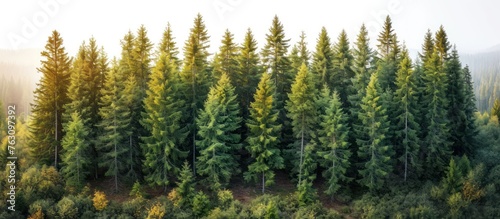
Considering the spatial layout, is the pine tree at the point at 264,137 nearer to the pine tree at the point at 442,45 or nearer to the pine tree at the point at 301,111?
the pine tree at the point at 301,111

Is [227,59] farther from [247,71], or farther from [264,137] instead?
[264,137]

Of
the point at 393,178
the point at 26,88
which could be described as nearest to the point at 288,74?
the point at 393,178

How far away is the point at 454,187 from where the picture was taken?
36094 mm

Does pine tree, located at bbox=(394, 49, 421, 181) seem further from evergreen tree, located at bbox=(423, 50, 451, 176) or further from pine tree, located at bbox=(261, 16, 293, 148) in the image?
pine tree, located at bbox=(261, 16, 293, 148)

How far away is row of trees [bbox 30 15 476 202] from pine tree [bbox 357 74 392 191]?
11cm

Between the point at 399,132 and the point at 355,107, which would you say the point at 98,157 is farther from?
the point at 399,132

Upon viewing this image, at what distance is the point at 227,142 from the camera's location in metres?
37.2

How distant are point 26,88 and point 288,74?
6515 centimetres

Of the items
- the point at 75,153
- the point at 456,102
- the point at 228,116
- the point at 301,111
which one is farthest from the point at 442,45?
the point at 75,153

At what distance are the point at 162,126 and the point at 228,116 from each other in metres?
5.93

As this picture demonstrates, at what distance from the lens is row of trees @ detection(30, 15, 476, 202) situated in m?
36.0

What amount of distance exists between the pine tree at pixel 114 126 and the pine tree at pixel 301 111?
49.6 ft

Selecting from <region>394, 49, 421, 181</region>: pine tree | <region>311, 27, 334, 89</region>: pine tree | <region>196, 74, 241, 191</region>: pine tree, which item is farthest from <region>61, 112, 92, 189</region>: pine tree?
<region>394, 49, 421, 181</region>: pine tree

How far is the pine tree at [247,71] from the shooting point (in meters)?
41.7
